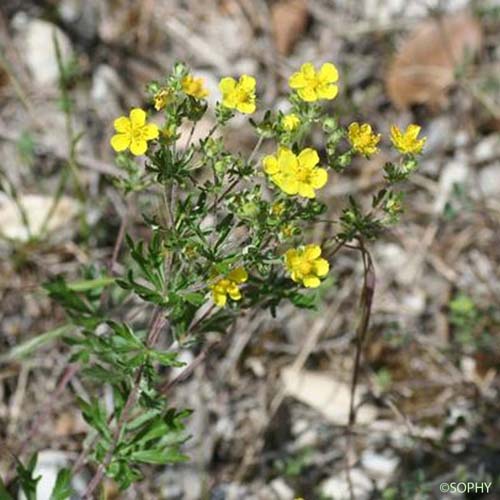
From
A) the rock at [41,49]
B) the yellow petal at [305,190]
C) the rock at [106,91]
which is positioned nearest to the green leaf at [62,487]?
the yellow petal at [305,190]

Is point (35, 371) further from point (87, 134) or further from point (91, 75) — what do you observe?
point (91, 75)

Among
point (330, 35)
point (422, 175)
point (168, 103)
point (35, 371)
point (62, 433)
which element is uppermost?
point (330, 35)

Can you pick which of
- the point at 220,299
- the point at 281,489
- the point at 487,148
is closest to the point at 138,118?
the point at 220,299

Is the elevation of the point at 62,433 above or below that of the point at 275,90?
below

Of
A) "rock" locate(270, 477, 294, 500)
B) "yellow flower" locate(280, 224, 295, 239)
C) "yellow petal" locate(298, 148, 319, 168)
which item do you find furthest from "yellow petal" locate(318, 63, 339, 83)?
"rock" locate(270, 477, 294, 500)

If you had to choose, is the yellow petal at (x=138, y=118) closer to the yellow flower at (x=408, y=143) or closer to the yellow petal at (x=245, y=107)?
the yellow petal at (x=245, y=107)

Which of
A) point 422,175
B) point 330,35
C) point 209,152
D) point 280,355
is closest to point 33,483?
point 209,152
